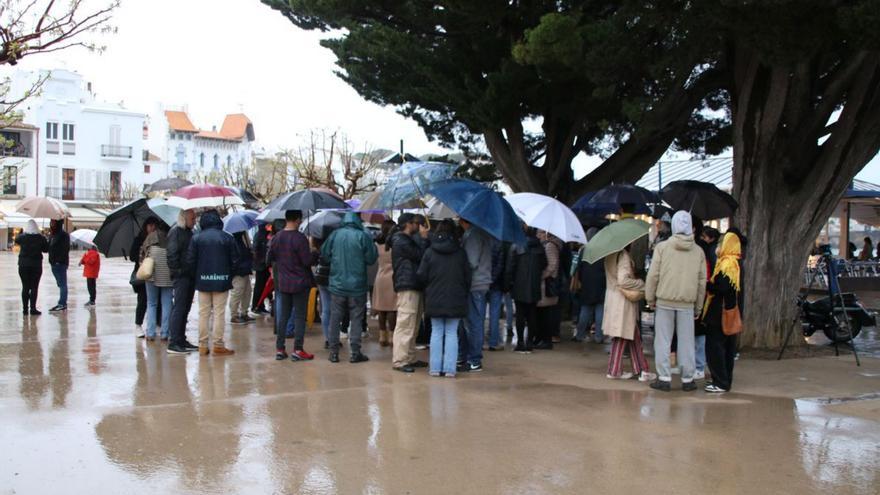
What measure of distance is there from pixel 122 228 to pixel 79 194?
57.5 m

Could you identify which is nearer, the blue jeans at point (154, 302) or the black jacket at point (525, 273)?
the black jacket at point (525, 273)

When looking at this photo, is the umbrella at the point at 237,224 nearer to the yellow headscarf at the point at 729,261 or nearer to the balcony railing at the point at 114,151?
the yellow headscarf at the point at 729,261

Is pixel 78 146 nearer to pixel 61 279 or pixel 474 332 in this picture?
pixel 61 279

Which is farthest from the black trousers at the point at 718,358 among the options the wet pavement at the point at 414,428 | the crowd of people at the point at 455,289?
the wet pavement at the point at 414,428

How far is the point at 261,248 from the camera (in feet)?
45.1

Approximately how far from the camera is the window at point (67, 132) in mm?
63697

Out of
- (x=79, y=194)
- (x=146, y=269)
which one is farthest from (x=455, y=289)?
(x=79, y=194)

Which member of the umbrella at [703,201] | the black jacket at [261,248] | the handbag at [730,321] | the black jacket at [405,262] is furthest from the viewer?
the black jacket at [261,248]

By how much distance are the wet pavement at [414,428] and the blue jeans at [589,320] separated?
1.85 meters

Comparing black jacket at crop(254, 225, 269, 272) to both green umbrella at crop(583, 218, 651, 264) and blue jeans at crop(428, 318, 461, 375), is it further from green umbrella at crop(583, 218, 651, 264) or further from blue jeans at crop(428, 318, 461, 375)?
green umbrella at crop(583, 218, 651, 264)

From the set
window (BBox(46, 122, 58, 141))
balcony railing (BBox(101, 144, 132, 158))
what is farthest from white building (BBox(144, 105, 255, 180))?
window (BBox(46, 122, 58, 141))

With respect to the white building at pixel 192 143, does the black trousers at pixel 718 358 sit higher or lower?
lower

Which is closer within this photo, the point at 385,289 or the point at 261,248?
the point at 385,289

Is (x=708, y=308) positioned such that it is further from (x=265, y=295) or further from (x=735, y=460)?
(x=265, y=295)
